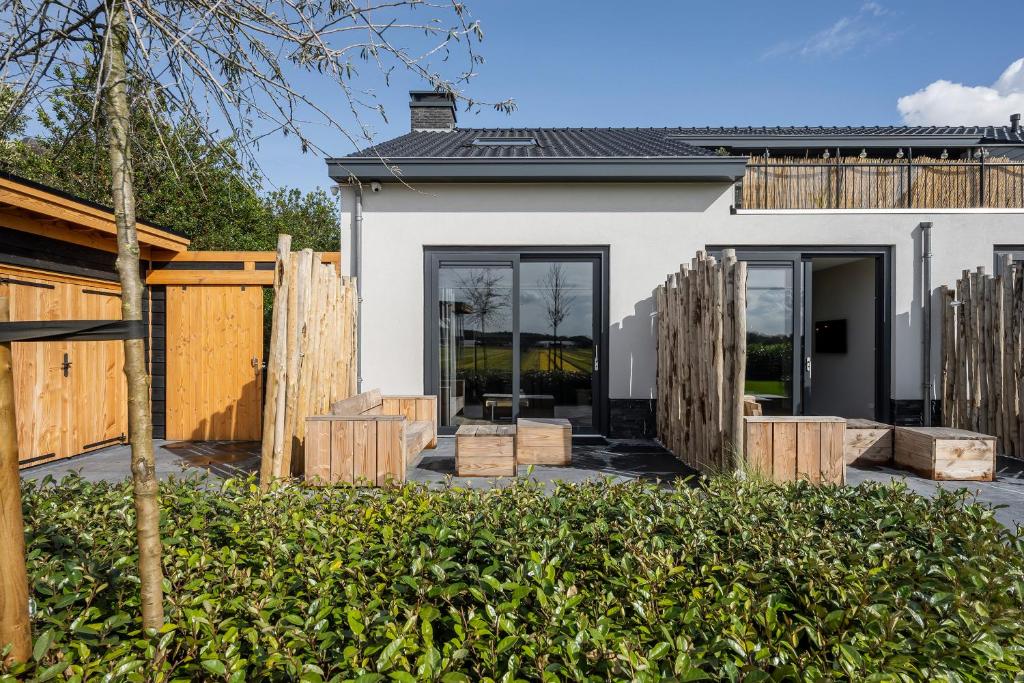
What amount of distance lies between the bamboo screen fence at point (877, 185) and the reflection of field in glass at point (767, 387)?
101 inches

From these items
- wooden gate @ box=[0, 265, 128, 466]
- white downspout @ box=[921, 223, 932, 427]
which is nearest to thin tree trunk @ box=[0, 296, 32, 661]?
wooden gate @ box=[0, 265, 128, 466]

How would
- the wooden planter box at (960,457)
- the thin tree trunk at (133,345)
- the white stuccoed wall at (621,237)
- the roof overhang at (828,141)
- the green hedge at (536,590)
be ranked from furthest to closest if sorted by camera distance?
1. the roof overhang at (828,141)
2. the white stuccoed wall at (621,237)
3. the wooden planter box at (960,457)
4. the thin tree trunk at (133,345)
5. the green hedge at (536,590)

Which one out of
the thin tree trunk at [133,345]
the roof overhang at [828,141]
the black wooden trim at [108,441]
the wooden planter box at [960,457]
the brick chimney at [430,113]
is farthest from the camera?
the brick chimney at [430,113]

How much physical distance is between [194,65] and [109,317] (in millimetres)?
6429

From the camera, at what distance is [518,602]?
5.50ft

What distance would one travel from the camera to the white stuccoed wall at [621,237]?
7391 mm

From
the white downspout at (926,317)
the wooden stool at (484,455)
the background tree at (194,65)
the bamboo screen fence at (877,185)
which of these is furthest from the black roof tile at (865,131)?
the background tree at (194,65)

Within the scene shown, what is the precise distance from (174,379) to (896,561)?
27.2 feet

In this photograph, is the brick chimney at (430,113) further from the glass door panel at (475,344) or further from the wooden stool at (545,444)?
the wooden stool at (545,444)

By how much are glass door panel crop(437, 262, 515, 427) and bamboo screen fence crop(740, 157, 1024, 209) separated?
3915 mm

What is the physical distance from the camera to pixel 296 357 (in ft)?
16.1

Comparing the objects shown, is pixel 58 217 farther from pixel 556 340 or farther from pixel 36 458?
pixel 556 340

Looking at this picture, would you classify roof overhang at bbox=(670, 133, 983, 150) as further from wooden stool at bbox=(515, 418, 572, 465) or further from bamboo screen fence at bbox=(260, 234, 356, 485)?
bamboo screen fence at bbox=(260, 234, 356, 485)

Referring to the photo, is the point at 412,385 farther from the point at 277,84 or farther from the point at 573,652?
the point at 573,652
